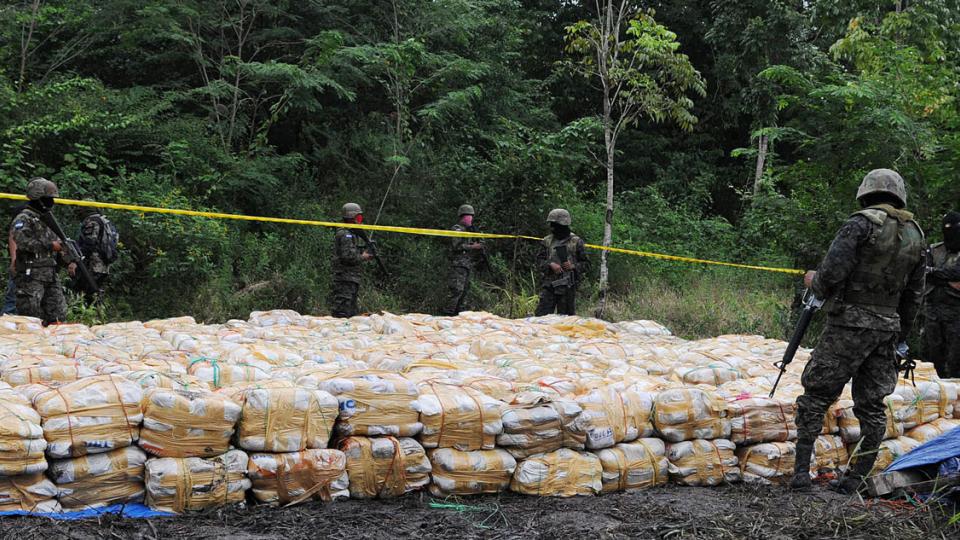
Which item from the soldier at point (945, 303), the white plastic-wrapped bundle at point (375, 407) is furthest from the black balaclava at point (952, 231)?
the white plastic-wrapped bundle at point (375, 407)

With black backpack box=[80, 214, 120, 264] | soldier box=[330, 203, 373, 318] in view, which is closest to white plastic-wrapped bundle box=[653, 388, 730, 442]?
soldier box=[330, 203, 373, 318]

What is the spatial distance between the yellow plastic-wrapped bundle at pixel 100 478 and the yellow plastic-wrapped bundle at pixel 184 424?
0.33 ft

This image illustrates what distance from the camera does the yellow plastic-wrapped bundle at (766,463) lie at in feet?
17.1

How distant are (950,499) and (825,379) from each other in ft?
2.88

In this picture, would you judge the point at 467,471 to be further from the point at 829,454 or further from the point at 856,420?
the point at 856,420

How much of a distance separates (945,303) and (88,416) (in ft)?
24.6

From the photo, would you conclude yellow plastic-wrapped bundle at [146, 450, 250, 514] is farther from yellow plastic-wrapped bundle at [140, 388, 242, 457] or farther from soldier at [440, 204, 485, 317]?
soldier at [440, 204, 485, 317]

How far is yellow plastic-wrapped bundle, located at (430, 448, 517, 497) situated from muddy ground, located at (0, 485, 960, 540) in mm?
62

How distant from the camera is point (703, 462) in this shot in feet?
16.6

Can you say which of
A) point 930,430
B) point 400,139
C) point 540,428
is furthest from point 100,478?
point 400,139

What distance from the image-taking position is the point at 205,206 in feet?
43.4

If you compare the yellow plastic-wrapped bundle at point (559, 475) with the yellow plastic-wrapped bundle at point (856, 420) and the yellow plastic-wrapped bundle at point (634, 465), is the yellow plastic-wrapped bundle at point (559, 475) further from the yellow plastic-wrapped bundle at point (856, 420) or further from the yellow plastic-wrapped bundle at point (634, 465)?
the yellow plastic-wrapped bundle at point (856, 420)

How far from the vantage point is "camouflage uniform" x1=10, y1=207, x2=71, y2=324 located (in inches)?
317

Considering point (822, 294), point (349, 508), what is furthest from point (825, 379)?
point (349, 508)
